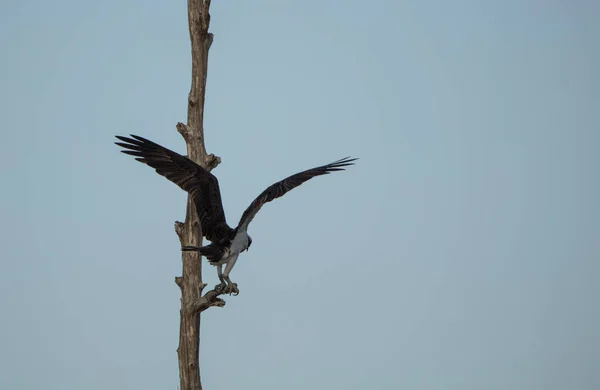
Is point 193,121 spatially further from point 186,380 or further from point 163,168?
point 186,380

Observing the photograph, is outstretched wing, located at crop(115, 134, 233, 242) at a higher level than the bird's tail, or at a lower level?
higher

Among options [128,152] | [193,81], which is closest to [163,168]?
[128,152]

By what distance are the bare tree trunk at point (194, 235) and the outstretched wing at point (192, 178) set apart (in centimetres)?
38

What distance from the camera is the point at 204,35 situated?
18.5m

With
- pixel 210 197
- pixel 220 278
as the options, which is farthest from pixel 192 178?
pixel 220 278

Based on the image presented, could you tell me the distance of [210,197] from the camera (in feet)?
57.2

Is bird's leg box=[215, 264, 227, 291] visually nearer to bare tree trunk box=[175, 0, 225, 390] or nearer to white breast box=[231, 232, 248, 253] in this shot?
bare tree trunk box=[175, 0, 225, 390]

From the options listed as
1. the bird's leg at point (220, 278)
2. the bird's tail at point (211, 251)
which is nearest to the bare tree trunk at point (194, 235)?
the bird's leg at point (220, 278)

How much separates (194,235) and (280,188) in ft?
5.15

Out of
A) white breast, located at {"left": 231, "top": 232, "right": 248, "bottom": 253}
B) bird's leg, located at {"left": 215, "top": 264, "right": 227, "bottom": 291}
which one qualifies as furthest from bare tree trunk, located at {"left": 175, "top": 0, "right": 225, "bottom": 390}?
white breast, located at {"left": 231, "top": 232, "right": 248, "bottom": 253}

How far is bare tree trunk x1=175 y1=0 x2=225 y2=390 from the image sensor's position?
700 inches

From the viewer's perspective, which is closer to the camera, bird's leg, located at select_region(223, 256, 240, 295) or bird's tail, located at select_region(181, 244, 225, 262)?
bird's tail, located at select_region(181, 244, 225, 262)

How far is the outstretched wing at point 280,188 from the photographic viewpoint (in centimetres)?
1719

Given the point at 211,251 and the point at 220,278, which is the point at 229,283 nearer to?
the point at 220,278
